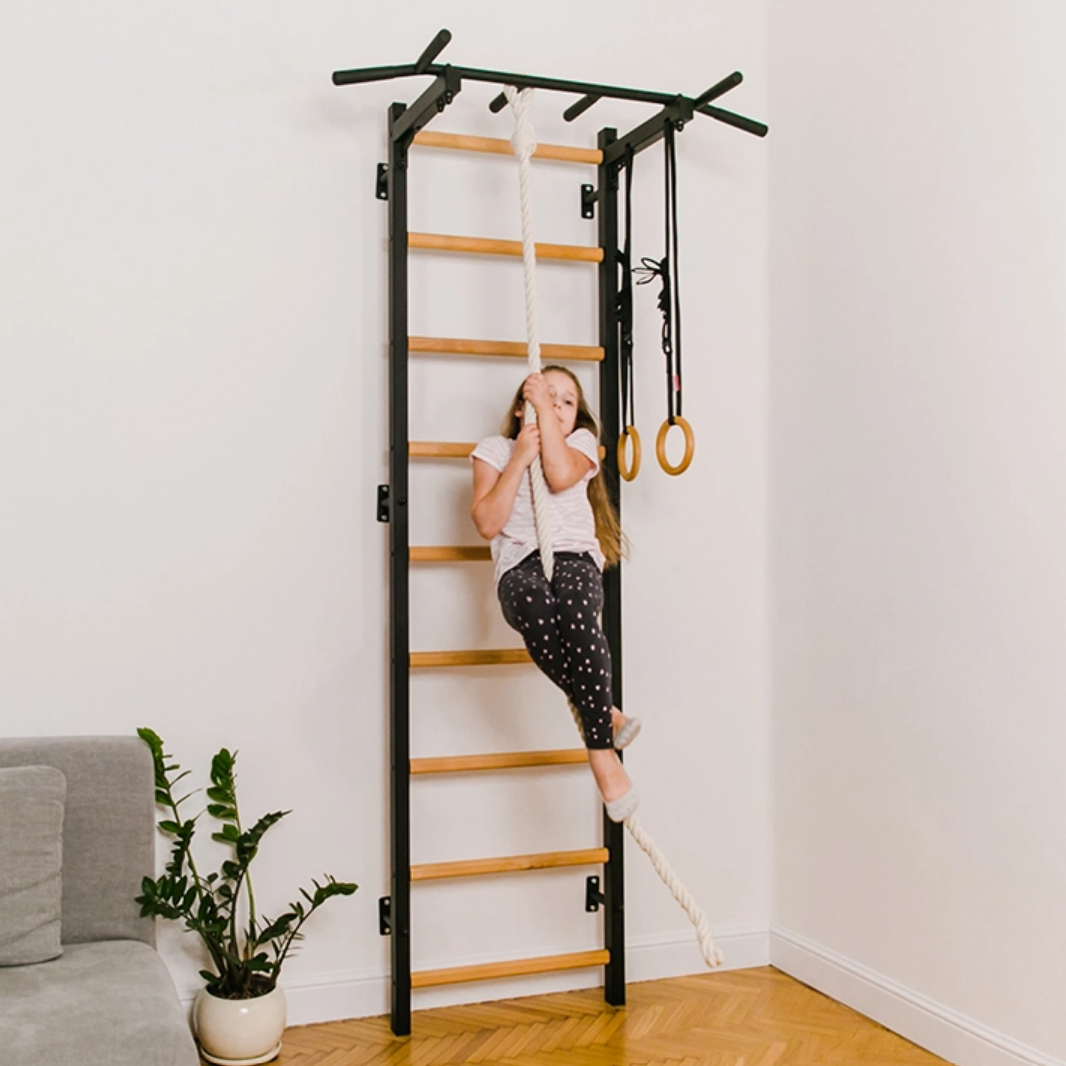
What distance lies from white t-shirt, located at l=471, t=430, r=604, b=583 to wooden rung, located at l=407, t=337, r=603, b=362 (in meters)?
0.26

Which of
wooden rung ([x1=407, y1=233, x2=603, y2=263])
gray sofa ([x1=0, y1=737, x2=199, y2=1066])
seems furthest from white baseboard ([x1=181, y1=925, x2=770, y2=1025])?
wooden rung ([x1=407, y1=233, x2=603, y2=263])

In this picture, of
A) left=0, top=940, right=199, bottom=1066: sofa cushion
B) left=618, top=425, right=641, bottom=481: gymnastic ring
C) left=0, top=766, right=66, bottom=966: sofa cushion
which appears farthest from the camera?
left=618, top=425, right=641, bottom=481: gymnastic ring

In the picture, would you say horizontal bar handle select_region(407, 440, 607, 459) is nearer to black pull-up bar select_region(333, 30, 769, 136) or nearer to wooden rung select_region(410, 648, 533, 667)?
wooden rung select_region(410, 648, 533, 667)

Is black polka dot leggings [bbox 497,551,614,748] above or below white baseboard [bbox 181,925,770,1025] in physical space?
above

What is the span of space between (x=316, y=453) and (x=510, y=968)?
1.36 m

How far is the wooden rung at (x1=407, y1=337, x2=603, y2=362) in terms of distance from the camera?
302 centimetres

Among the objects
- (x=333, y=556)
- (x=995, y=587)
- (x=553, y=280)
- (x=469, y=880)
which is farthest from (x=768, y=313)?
(x=469, y=880)

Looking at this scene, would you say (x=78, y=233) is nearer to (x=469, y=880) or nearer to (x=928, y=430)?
(x=469, y=880)

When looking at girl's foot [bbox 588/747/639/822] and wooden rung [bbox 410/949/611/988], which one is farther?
wooden rung [bbox 410/949/611/988]

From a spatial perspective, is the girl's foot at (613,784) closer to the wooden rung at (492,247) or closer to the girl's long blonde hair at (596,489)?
the girl's long blonde hair at (596,489)

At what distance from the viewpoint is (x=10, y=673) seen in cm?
279

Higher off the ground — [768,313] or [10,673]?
[768,313]

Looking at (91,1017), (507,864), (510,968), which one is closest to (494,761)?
(507,864)

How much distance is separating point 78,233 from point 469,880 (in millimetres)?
1847
